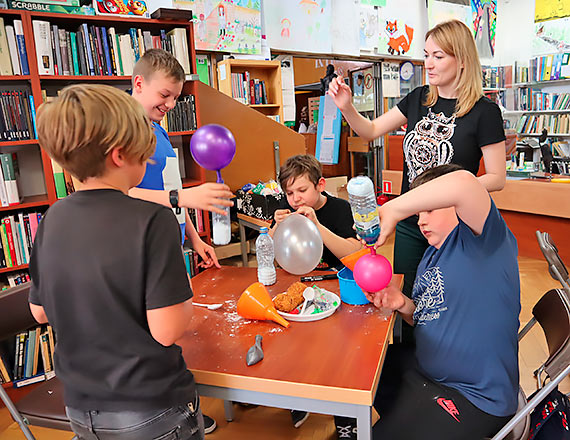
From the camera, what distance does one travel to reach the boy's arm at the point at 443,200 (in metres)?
1.04

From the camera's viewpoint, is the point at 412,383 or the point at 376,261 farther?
the point at 412,383

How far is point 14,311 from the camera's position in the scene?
5.16 ft

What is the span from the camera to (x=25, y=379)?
249cm

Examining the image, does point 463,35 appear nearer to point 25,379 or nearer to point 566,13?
point 25,379

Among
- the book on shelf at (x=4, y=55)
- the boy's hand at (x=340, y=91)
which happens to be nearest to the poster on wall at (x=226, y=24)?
the book on shelf at (x=4, y=55)

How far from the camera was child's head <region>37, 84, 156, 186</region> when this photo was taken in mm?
802

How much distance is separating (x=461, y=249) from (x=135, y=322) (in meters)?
0.88

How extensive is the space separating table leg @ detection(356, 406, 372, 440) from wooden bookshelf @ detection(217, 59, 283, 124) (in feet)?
11.7

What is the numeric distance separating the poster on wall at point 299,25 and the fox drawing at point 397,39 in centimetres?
117

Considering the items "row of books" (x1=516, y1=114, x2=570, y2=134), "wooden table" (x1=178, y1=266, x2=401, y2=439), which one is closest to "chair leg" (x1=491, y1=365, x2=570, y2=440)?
"wooden table" (x1=178, y1=266, x2=401, y2=439)

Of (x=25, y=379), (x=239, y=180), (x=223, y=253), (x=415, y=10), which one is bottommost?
(x=25, y=379)

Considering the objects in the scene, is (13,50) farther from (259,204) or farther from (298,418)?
(298,418)

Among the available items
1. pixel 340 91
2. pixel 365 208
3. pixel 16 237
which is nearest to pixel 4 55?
pixel 16 237

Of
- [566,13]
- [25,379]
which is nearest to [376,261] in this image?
[25,379]
